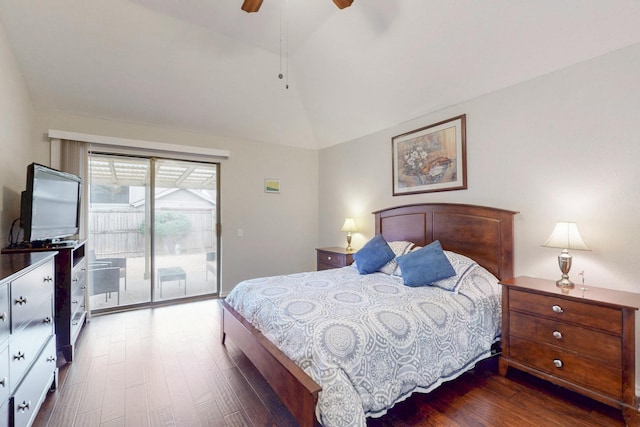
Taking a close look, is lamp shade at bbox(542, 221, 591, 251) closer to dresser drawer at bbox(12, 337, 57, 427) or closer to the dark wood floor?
the dark wood floor

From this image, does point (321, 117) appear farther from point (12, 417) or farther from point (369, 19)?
point (12, 417)

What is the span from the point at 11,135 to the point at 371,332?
3621 mm

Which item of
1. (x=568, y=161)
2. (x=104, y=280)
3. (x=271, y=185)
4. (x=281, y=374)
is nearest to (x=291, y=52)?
(x=271, y=185)

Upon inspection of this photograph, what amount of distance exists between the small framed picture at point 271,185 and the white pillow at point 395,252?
94.1 inches

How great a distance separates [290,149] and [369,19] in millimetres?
2628

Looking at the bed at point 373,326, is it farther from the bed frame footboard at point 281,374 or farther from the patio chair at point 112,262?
the patio chair at point 112,262

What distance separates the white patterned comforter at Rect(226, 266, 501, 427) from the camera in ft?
5.14

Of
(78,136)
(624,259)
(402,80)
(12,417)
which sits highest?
(402,80)

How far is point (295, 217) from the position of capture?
5.22 m

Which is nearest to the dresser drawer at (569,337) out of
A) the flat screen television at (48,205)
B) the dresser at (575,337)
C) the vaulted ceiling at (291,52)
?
the dresser at (575,337)

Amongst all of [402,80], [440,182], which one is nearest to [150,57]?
[402,80]

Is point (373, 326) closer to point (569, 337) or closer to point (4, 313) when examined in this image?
point (569, 337)

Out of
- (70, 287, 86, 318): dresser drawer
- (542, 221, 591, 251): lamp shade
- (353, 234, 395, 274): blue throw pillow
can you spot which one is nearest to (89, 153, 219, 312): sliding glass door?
(70, 287, 86, 318): dresser drawer

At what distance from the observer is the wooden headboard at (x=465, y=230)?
2680 millimetres
